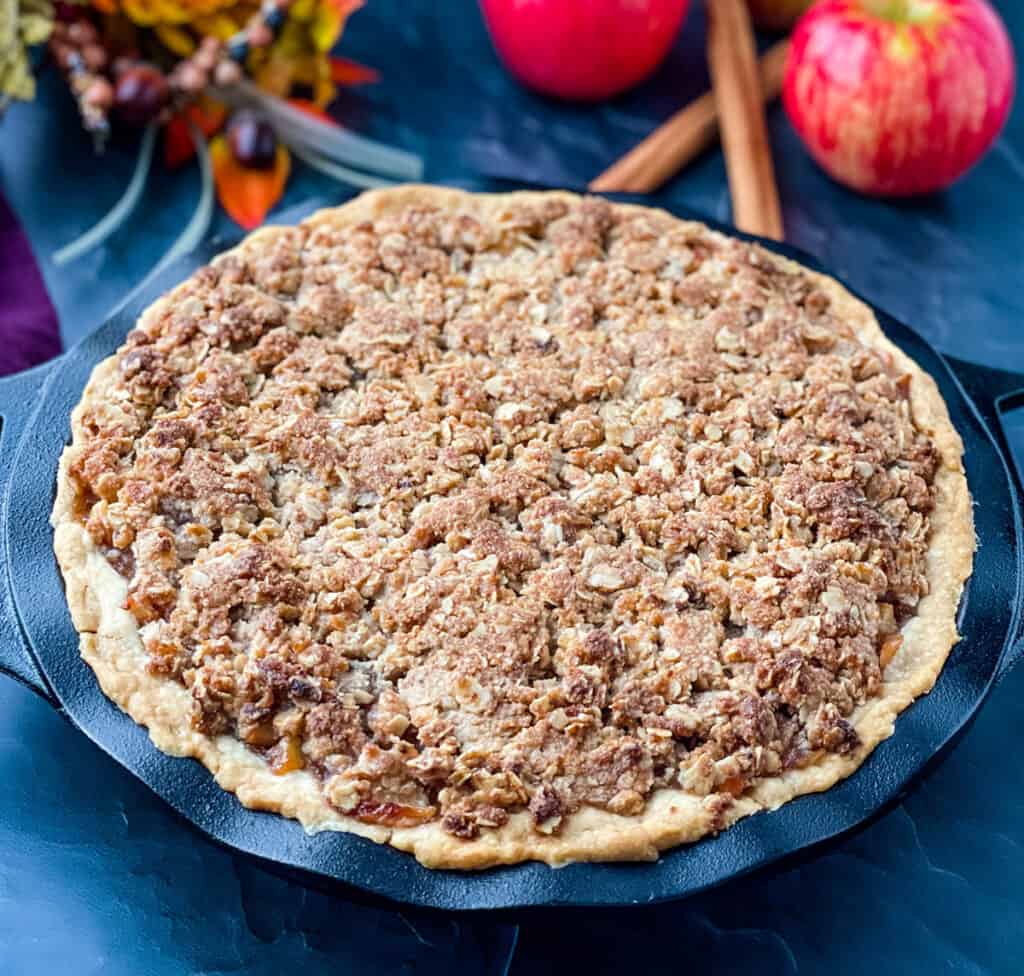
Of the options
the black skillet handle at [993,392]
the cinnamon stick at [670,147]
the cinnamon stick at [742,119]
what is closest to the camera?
the black skillet handle at [993,392]

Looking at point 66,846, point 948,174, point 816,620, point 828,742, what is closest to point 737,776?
point 828,742

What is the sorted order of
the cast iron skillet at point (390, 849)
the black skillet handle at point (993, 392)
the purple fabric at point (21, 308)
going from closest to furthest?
the cast iron skillet at point (390, 849) < the black skillet handle at point (993, 392) < the purple fabric at point (21, 308)

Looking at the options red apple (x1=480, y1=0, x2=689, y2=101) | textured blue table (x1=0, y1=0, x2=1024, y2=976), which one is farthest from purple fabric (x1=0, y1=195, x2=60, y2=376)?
red apple (x1=480, y1=0, x2=689, y2=101)

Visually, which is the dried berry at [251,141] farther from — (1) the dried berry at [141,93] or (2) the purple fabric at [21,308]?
(2) the purple fabric at [21,308]

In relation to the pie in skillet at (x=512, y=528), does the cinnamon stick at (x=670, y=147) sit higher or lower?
lower

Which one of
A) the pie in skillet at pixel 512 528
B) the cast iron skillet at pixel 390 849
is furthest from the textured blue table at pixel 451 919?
the pie in skillet at pixel 512 528

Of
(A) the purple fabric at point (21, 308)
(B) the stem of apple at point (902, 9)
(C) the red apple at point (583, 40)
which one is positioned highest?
(B) the stem of apple at point (902, 9)
